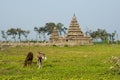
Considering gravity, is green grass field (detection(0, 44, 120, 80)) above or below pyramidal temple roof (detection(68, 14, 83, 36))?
below

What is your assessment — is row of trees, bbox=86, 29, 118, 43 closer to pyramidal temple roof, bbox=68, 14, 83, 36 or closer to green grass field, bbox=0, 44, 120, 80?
pyramidal temple roof, bbox=68, 14, 83, 36

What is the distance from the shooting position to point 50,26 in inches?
4978

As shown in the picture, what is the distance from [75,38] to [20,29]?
3751 centimetres

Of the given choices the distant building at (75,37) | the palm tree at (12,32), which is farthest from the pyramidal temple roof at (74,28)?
the palm tree at (12,32)

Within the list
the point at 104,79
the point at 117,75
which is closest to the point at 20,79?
the point at 104,79

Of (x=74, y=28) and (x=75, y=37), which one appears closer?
(x=75, y=37)

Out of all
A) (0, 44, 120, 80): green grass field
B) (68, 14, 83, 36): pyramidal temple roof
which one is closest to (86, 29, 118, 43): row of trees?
(68, 14, 83, 36): pyramidal temple roof

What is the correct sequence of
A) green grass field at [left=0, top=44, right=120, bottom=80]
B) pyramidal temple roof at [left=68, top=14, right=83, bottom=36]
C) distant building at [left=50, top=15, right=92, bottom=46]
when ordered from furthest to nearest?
pyramidal temple roof at [left=68, top=14, right=83, bottom=36] < distant building at [left=50, top=15, right=92, bottom=46] < green grass field at [left=0, top=44, right=120, bottom=80]

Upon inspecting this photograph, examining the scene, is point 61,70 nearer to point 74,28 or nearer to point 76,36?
point 76,36

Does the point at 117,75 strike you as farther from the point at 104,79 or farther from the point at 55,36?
the point at 55,36

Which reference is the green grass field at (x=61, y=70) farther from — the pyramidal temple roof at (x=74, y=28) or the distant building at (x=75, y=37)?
the pyramidal temple roof at (x=74, y=28)

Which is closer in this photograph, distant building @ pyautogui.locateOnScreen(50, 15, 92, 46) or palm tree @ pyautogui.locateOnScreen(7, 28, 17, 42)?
distant building @ pyautogui.locateOnScreen(50, 15, 92, 46)

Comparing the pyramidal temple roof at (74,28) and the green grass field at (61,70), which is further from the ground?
the pyramidal temple roof at (74,28)

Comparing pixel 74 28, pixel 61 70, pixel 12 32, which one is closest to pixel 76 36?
pixel 74 28
